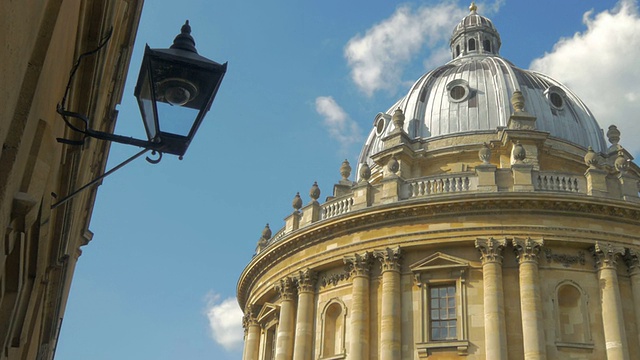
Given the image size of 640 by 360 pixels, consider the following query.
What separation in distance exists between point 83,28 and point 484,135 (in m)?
27.8

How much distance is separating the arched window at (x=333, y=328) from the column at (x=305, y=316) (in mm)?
593

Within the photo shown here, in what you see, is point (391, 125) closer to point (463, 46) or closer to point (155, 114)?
point (463, 46)

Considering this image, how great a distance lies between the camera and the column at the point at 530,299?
77.6 feet

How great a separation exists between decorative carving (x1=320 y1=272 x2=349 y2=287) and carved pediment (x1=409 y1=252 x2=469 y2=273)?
2.75 meters

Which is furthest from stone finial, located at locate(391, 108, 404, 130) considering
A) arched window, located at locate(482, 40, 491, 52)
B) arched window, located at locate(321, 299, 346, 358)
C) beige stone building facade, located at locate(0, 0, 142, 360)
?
beige stone building facade, located at locate(0, 0, 142, 360)

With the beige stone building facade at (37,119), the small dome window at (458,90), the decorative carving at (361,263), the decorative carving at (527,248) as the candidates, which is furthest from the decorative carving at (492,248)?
the beige stone building facade at (37,119)

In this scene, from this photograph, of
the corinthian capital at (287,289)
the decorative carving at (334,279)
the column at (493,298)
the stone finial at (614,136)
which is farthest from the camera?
the stone finial at (614,136)

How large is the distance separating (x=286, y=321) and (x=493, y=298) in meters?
8.22

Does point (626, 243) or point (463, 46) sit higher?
point (463, 46)

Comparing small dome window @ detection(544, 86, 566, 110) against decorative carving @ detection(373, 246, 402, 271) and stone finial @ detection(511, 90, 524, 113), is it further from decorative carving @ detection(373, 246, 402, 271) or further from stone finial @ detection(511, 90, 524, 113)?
decorative carving @ detection(373, 246, 402, 271)

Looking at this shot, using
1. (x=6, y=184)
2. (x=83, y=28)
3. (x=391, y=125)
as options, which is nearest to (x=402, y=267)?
(x=391, y=125)

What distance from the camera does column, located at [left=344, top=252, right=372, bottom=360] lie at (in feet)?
84.2

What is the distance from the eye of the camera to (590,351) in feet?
78.7

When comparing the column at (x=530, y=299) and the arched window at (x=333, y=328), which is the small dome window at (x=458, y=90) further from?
the arched window at (x=333, y=328)
